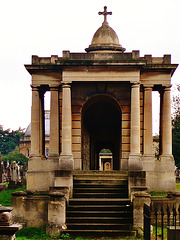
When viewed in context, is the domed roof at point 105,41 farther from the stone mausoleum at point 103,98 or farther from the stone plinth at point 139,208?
the stone plinth at point 139,208

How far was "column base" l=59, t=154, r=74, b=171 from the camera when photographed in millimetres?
19172

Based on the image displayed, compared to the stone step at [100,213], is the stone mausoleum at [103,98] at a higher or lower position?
higher

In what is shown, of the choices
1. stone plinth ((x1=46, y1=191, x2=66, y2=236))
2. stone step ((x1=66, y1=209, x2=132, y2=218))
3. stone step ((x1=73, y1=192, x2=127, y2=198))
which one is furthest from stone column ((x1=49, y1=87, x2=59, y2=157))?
stone plinth ((x1=46, y1=191, x2=66, y2=236))

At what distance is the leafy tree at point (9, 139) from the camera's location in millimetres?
90562

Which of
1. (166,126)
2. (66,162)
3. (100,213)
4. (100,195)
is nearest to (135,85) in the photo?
(166,126)

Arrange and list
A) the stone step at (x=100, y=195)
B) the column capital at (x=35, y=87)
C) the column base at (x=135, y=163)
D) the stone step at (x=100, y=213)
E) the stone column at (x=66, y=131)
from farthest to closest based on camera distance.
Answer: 1. the column capital at (x=35, y=87)
2. the stone column at (x=66, y=131)
3. the column base at (x=135, y=163)
4. the stone step at (x=100, y=195)
5. the stone step at (x=100, y=213)

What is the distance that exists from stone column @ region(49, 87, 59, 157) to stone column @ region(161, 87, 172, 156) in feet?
16.0

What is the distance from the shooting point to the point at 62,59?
19719 mm

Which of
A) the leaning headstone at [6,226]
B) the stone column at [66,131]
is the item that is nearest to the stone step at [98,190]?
the stone column at [66,131]

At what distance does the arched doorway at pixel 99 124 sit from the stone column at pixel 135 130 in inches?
65.5

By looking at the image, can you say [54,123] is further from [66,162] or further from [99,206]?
[99,206]

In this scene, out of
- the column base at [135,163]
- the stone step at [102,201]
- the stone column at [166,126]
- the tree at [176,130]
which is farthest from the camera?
the tree at [176,130]

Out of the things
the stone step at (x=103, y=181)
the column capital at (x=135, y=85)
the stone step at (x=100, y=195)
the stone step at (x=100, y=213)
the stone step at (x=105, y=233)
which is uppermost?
the column capital at (x=135, y=85)

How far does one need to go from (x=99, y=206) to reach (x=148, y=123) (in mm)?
6099
